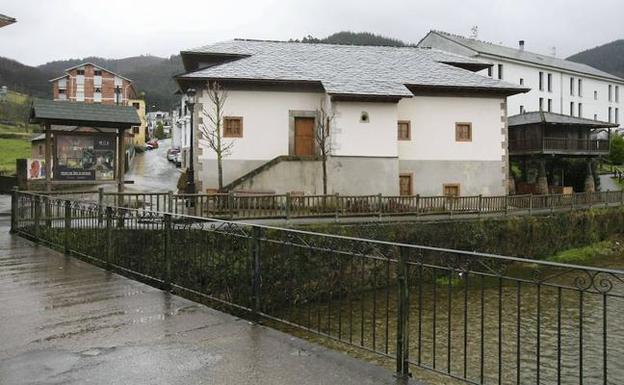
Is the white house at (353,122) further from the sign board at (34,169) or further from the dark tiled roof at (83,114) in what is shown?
the dark tiled roof at (83,114)

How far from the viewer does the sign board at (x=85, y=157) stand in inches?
655

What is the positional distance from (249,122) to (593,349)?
1893cm

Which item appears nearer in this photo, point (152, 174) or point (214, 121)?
point (214, 121)

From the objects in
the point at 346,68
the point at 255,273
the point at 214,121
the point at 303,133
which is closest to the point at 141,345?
the point at 255,273

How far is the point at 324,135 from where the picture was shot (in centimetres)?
2553

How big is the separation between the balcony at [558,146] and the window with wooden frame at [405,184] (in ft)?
40.6

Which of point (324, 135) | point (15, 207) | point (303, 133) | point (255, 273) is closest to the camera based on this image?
point (255, 273)

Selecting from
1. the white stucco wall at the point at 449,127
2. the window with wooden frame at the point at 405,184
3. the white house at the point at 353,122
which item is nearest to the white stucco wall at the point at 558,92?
the white stucco wall at the point at 449,127

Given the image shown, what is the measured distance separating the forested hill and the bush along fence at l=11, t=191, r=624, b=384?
114m

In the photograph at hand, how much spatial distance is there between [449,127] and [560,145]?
1187 cm

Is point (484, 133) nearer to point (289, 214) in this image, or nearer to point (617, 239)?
point (617, 239)

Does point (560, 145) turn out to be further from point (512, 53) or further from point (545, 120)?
point (512, 53)

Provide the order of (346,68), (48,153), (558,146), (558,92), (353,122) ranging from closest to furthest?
(48,153) < (353,122) < (346,68) < (558,146) < (558,92)

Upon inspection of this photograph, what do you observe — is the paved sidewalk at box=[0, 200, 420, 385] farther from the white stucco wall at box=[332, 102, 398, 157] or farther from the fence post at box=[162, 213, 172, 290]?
the white stucco wall at box=[332, 102, 398, 157]
